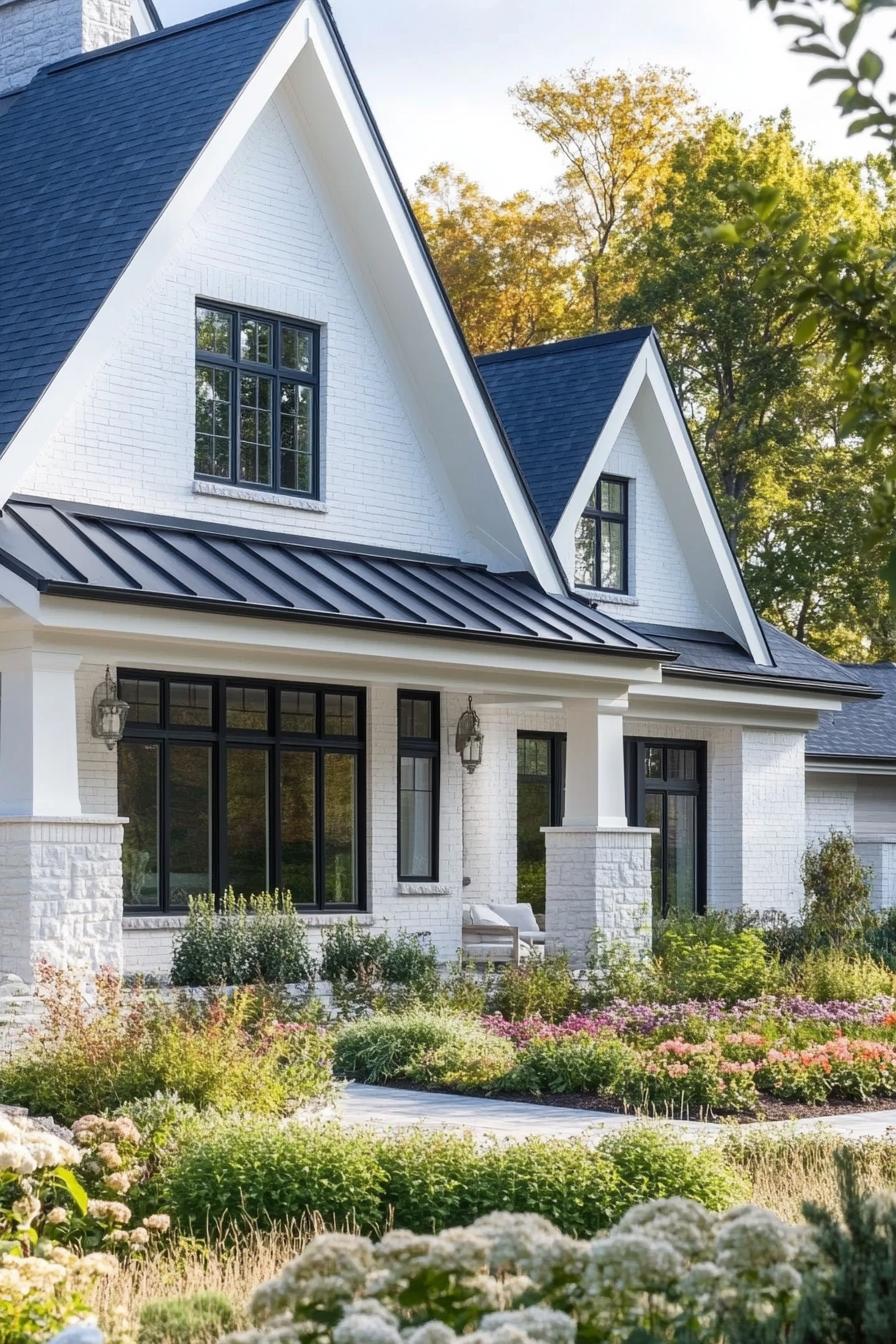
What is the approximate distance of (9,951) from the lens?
14.2 m

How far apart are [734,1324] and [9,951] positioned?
10.6 m

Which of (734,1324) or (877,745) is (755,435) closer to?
(877,745)

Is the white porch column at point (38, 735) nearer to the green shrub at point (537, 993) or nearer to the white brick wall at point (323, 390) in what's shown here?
the white brick wall at point (323, 390)

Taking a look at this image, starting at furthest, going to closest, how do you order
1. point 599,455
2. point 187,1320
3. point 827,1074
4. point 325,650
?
point 599,455
point 325,650
point 827,1074
point 187,1320

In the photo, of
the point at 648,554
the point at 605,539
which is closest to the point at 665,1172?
the point at 605,539

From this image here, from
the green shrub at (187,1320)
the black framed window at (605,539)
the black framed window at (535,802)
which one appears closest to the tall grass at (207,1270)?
the green shrub at (187,1320)

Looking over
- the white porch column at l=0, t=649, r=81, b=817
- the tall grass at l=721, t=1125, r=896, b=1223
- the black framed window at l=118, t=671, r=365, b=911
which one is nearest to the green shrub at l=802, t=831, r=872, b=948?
the black framed window at l=118, t=671, r=365, b=911

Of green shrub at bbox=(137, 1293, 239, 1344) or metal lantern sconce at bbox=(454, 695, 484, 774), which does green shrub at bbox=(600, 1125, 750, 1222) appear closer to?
green shrub at bbox=(137, 1293, 239, 1344)

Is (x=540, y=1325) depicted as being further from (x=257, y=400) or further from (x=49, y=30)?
(x=49, y=30)

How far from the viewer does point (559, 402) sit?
2428 cm

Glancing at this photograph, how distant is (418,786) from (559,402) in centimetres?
644

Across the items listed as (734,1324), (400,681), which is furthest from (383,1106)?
(734,1324)

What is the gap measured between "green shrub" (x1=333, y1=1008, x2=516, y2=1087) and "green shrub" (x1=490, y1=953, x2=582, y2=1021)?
1.65 metres

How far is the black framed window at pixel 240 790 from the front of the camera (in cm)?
1742
